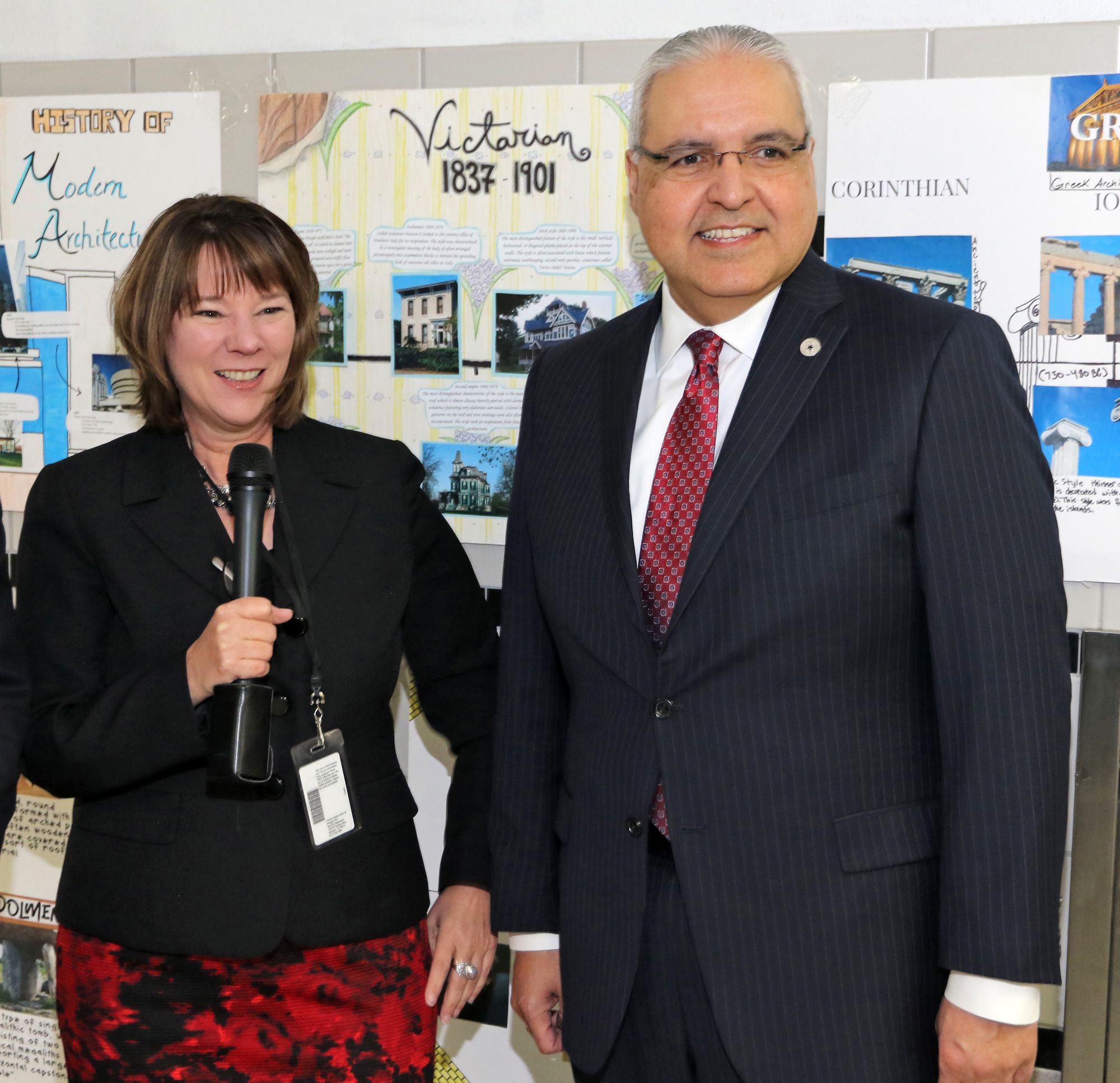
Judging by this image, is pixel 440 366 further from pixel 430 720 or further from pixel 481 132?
pixel 430 720

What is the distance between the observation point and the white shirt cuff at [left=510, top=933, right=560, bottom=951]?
1724 millimetres

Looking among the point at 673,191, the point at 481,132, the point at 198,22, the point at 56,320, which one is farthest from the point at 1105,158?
the point at 56,320

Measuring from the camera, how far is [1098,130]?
2.00 meters

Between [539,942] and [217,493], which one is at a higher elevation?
[217,493]

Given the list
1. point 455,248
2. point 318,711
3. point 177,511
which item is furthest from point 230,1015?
point 455,248

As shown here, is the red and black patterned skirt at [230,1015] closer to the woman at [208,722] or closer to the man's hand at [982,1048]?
the woman at [208,722]

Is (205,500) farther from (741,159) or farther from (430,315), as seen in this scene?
(741,159)

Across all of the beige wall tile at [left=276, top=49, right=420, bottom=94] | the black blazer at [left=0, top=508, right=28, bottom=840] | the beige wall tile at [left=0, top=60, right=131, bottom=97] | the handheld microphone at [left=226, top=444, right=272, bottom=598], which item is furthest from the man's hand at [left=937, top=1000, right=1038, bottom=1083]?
the beige wall tile at [left=0, top=60, right=131, bottom=97]

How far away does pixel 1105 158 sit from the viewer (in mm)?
2004

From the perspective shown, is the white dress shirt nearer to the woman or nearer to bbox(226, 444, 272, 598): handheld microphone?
the woman

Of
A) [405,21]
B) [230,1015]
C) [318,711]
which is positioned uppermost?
[405,21]

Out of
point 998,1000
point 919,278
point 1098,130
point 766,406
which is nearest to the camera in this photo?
point 998,1000

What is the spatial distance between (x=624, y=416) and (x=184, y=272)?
0.70 metres

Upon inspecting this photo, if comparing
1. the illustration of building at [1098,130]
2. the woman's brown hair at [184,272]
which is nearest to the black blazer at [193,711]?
the woman's brown hair at [184,272]
